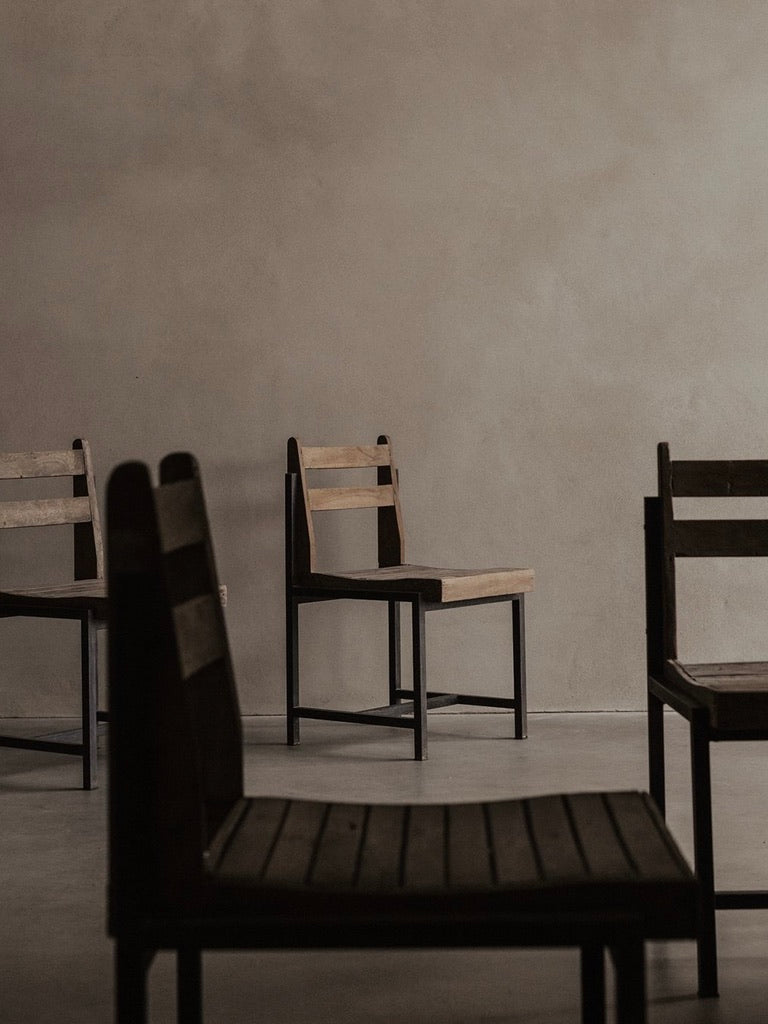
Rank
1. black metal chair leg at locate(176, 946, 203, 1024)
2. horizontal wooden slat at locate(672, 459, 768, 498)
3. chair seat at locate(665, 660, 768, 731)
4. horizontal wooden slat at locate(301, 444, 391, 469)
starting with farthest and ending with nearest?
horizontal wooden slat at locate(301, 444, 391, 469) → horizontal wooden slat at locate(672, 459, 768, 498) → chair seat at locate(665, 660, 768, 731) → black metal chair leg at locate(176, 946, 203, 1024)

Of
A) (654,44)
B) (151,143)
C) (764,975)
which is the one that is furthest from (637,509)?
(764,975)

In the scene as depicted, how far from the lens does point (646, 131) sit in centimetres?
436

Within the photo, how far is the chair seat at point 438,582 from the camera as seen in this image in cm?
361

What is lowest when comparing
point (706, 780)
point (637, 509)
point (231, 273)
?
point (706, 780)

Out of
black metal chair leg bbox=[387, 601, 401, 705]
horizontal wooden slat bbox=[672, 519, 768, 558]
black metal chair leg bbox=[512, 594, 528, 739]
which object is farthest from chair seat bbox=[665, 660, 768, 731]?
black metal chair leg bbox=[387, 601, 401, 705]

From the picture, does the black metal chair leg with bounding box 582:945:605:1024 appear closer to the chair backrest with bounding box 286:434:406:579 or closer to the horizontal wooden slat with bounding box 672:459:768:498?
the horizontal wooden slat with bounding box 672:459:768:498

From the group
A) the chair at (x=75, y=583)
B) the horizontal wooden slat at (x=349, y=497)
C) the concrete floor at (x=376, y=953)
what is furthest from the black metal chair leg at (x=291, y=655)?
the chair at (x=75, y=583)

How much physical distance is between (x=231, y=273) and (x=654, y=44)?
150cm

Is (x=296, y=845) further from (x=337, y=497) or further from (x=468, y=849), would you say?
(x=337, y=497)

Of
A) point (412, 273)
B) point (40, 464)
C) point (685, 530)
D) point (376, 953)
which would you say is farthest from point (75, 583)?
point (685, 530)

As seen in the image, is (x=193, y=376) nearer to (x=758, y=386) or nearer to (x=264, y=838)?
(x=758, y=386)

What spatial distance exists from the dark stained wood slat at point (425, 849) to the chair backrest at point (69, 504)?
94.7 inches

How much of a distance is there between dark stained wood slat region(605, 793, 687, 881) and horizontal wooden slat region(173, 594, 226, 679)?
458 mm

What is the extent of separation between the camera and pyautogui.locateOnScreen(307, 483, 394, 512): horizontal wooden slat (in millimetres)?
3972
